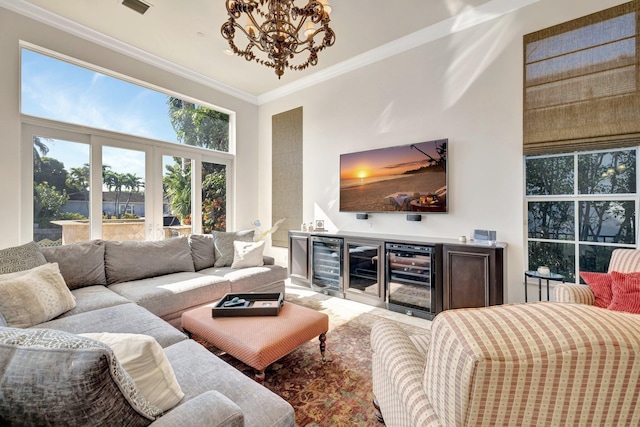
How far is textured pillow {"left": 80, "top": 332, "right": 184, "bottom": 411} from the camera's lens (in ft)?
2.85

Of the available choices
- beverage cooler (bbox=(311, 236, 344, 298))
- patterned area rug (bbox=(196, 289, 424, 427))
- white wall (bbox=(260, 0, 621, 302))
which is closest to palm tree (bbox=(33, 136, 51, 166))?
patterned area rug (bbox=(196, 289, 424, 427))

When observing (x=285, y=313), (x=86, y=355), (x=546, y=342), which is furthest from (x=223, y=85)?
(x=546, y=342)

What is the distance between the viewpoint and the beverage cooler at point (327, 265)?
3.90 meters

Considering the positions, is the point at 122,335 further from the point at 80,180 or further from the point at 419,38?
the point at 419,38

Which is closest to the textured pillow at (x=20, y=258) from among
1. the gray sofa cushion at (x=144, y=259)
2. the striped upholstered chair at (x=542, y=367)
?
the gray sofa cushion at (x=144, y=259)

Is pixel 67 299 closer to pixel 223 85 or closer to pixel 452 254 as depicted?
pixel 452 254

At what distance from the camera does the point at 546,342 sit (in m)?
0.62

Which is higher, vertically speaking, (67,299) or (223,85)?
(223,85)

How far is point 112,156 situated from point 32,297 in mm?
2447

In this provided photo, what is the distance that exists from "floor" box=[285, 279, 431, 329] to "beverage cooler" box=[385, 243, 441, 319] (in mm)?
95

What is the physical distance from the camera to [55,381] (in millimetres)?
601

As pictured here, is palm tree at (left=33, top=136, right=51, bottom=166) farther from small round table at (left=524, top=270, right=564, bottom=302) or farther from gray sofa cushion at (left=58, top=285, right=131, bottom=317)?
small round table at (left=524, top=270, right=564, bottom=302)

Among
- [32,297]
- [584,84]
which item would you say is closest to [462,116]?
[584,84]

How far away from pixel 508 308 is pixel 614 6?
3510mm
